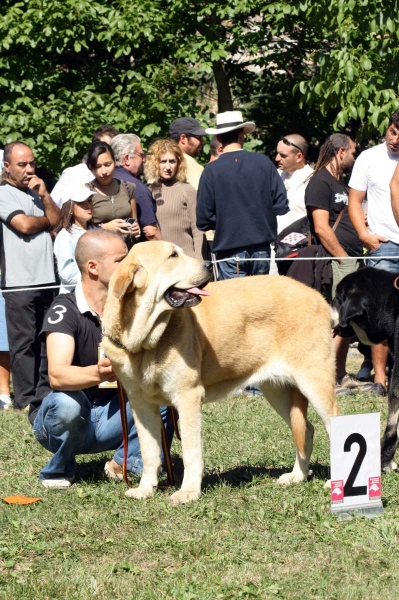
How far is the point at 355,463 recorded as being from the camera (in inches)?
174

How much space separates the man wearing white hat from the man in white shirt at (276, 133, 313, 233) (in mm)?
1179

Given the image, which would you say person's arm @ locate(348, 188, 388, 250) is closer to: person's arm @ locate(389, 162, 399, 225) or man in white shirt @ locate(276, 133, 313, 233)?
person's arm @ locate(389, 162, 399, 225)

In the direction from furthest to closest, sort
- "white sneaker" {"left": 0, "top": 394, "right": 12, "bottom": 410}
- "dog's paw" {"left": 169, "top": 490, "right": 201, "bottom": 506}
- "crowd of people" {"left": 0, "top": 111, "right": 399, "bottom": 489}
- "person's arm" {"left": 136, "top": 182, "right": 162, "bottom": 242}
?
"white sneaker" {"left": 0, "top": 394, "right": 12, "bottom": 410} < "person's arm" {"left": 136, "top": 182, "right": 162, "bottom": 242} < "crowd of people" {"left": 0, "top": 111, "right": 399, "bottom": 489} < "dog's paw" {"left": 169, "top": 490, "right": 201, "bottom": 506}

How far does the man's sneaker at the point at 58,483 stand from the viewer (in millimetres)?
5293

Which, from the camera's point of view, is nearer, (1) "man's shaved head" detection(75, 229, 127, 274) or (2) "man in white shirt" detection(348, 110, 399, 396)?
(1) "man's shaved head" detection(75, 229, 127, 274)

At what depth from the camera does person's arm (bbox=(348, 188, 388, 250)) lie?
7.91 metres

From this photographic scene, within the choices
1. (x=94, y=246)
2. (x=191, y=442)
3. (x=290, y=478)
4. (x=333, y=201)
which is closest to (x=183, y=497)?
(x=191, y=442)

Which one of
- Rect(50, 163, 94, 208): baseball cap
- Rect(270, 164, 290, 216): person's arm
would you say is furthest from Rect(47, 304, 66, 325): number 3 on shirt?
Rect(270, 164, 290, 216): person's arm

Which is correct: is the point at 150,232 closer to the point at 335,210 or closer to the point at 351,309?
the point at 335,210

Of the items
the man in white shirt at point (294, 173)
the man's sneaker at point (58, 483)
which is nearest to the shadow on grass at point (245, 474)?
the man's sneaker at point (58, 483)

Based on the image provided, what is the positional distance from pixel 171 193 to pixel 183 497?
15.1 ft

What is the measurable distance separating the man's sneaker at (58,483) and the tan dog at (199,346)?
492mm

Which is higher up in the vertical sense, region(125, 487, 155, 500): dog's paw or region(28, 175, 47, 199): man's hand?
region(28, 175, 47, 199): man's hand

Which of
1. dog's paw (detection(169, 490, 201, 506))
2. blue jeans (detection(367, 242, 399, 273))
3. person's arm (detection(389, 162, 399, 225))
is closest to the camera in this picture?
dog's paw (detection(169, 490, 201, 506))
